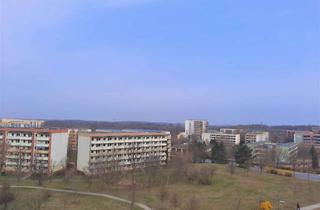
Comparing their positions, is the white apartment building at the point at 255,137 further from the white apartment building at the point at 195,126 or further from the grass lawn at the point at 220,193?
the grass lawn at the point at 220,193

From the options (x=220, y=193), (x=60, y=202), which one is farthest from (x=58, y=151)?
(x=220, y=193)

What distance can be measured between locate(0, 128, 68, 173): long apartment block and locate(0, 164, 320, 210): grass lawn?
1012 centimetres

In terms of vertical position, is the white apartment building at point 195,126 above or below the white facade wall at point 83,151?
above

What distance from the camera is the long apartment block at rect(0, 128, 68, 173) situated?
146ft

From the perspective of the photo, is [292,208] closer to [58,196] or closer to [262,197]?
[262,197]

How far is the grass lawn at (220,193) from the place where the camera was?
23641 millimetres

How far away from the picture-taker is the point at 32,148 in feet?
149

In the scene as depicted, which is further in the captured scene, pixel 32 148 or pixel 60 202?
pixel 32 148

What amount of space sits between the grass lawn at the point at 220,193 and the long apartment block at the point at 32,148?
1012 centimetres

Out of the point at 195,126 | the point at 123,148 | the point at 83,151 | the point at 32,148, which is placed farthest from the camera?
the point at 195,126

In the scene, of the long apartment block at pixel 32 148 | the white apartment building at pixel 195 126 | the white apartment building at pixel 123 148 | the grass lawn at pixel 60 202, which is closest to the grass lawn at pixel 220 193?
the grass lawn at pixel 60 202

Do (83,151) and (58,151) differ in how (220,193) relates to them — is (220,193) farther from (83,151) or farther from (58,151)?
(58,151)

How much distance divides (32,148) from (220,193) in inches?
1002

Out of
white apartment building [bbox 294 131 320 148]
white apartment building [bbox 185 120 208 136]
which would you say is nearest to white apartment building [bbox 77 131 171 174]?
white apartment building [bbox 294 131 320 148]
